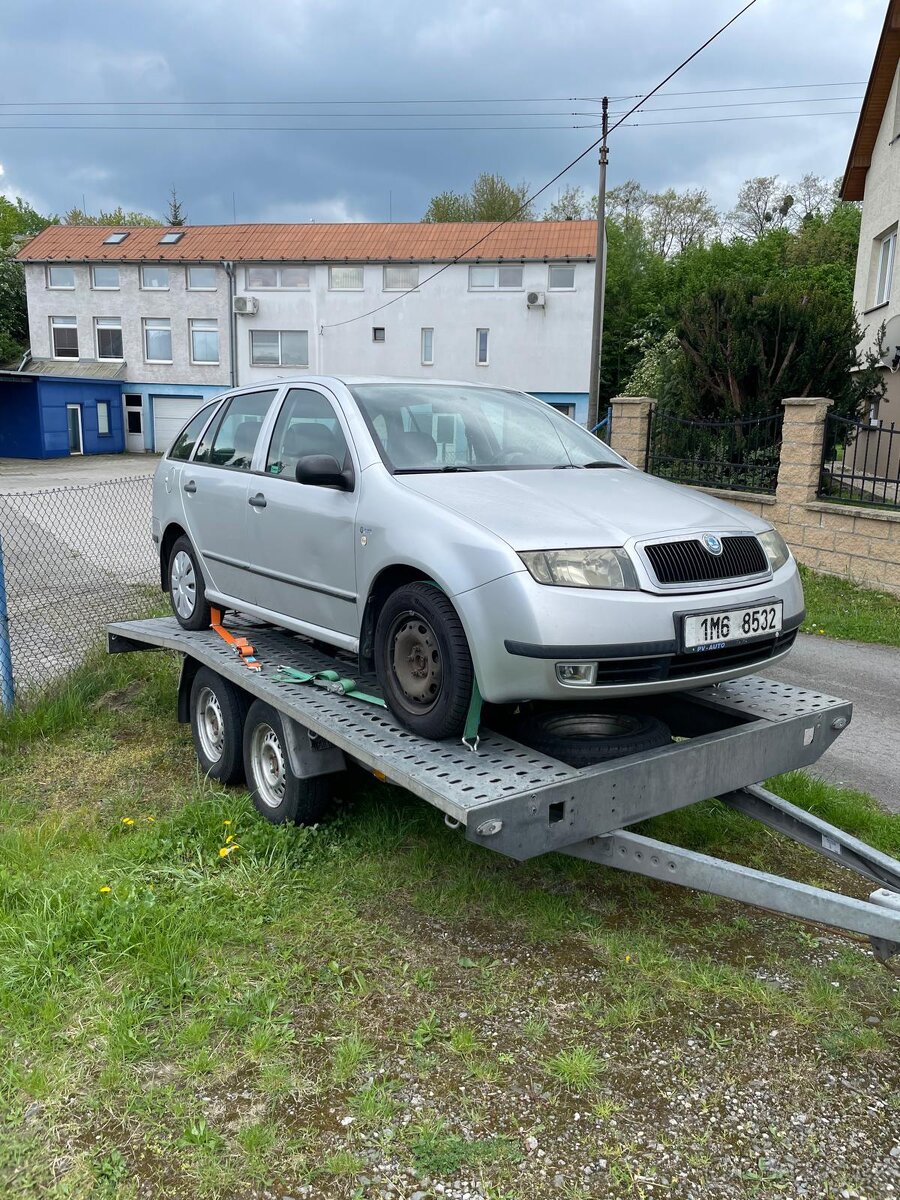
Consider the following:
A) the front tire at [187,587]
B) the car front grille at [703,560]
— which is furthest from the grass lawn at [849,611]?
the front tire at [187,587]

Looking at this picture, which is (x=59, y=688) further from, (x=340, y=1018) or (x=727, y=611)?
(x=727, y=611)

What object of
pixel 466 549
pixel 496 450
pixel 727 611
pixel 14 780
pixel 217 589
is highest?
pixel 496 450

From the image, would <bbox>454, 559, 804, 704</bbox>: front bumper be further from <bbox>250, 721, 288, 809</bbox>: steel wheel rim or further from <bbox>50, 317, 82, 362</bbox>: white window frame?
<bbox>50, 317, 82, 362</bbox>: white window frame

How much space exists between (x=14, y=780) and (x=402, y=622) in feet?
9.62

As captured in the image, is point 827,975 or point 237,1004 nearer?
point 237,1004

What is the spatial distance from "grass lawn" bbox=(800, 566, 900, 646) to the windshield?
4815mm

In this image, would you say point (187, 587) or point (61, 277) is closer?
point (187, 587)

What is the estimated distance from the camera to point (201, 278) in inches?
1490

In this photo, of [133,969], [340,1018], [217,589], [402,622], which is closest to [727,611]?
[402,622]

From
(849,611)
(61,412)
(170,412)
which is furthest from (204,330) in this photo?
(849,611)

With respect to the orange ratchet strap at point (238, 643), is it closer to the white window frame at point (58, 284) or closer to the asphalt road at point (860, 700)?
the asphalt road at point (860, 700)

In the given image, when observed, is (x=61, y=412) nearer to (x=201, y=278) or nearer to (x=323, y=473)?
(x=201, y=278)

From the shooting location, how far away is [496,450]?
177 inches

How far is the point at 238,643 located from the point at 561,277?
31459 millimetres
